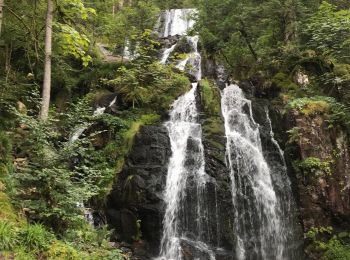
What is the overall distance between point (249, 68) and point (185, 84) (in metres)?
3.85

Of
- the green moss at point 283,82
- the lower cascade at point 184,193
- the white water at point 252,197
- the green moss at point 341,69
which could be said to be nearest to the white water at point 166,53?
the green moss at point 283,82

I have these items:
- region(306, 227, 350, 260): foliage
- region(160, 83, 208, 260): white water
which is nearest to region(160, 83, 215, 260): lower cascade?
region(160, 83, 208, 260): white water

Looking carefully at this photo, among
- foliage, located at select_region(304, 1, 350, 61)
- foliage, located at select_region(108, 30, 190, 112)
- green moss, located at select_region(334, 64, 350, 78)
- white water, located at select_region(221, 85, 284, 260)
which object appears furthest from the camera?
foliage, located at select_region(108, 30, 190, 112)

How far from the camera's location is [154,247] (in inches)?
432

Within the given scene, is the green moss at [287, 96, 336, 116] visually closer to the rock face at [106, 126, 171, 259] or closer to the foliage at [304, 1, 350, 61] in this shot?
the foliage at [304, 1, 350, 61]

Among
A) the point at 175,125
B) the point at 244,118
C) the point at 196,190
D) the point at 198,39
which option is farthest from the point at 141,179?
the point at 198,39

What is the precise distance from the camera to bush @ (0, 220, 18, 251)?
18.2 ft

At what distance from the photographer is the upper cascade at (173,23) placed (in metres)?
29.1

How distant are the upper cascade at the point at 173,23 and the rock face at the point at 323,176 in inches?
711

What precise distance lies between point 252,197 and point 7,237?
8464 millimetres

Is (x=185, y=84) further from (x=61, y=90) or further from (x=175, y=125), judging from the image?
(x=61, y=90)

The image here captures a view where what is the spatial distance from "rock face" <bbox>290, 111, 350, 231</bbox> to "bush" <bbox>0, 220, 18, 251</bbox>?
9217 millimetres

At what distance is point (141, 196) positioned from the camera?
11.7 metres

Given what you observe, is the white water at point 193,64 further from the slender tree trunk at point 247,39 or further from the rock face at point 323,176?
the rock face at point 323,176
